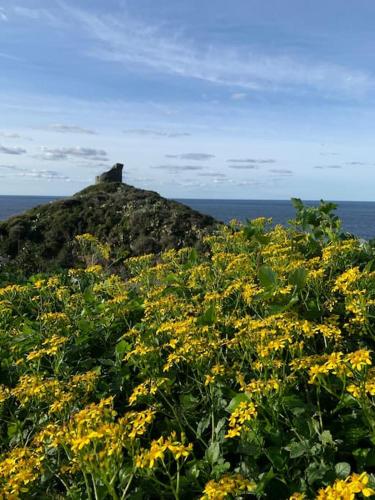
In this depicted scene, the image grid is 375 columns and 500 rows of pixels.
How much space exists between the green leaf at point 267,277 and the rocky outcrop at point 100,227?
7.54 meters

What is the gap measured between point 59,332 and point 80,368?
448 millimetres

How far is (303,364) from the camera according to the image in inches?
109

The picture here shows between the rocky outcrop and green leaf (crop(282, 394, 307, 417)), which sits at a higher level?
the rocky outcrop

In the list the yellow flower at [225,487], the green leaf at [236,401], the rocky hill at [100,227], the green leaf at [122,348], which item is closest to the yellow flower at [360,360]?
the green leaf at [236,401]

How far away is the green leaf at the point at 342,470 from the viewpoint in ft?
7.89

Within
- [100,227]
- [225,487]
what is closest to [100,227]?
[100,227]

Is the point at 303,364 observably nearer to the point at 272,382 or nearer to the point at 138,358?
the point at 272,382

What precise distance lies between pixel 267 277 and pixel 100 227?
1021 cm

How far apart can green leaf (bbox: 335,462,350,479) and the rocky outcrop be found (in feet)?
29.7

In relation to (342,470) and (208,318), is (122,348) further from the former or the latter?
(342,470)

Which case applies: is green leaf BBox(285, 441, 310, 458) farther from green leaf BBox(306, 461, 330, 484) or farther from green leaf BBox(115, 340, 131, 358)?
green leaf BBox(115, 340, 131, 358)

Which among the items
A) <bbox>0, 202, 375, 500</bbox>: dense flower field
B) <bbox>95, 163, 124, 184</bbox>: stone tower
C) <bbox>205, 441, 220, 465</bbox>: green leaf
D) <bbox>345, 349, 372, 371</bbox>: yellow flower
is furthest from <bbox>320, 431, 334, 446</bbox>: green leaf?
<bbox>95, 163, 124, 184</bbox>: stone tower

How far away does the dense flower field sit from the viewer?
2.43 m

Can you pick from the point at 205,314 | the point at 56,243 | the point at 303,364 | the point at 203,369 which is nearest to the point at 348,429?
the point at 303,364
